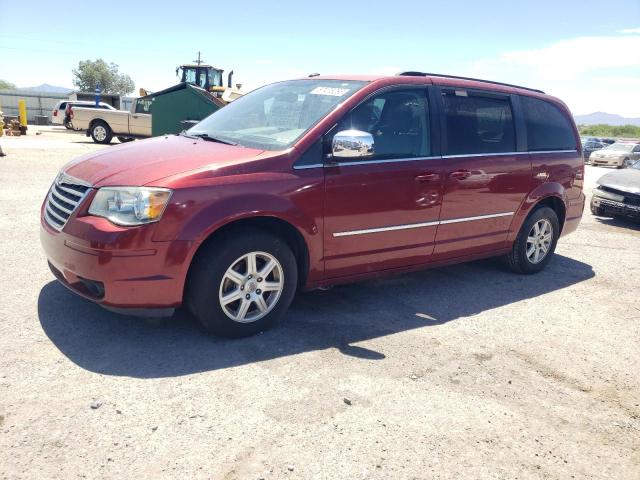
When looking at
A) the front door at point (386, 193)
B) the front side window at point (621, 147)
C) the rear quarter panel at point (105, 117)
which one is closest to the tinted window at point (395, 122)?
the front door at point (386, 193)

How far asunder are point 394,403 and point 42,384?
6.44ft

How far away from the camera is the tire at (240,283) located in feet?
11.1

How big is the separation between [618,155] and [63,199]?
27.9 meters

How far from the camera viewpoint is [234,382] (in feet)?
10.1

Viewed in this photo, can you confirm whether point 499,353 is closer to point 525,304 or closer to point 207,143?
point 525,304

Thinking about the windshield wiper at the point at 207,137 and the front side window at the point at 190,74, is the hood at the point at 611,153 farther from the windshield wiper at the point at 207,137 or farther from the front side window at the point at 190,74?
the windshield wiper at the point at 207,137

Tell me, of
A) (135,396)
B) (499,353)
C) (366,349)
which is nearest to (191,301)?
(135,396)

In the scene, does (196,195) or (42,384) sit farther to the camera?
(196,195)

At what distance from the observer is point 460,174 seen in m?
4.53

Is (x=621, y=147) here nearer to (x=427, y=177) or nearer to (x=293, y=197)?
(x=427, y=177)

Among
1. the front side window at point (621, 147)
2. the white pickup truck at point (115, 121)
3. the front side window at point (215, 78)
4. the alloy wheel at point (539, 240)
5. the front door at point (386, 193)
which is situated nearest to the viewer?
the front door at point (386, 193)

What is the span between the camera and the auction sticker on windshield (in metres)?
4.07

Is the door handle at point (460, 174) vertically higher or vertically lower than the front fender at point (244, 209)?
higher

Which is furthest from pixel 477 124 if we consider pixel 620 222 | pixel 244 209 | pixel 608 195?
pixel 620 222
